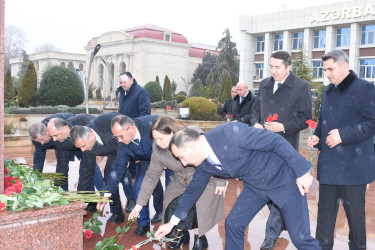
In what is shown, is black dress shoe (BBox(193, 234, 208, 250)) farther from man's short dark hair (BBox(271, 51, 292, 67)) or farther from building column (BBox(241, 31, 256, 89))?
building column (BBox(241, 31, 256, 89))

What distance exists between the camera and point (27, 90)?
53.0 ft

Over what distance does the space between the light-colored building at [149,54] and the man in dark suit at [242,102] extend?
4386 centimetres

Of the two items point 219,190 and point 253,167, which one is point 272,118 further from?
point 253,167

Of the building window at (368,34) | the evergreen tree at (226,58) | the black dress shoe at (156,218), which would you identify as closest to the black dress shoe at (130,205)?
the black dress shoe at (156,218)

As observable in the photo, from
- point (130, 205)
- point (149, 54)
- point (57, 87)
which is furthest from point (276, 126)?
point (149, 54)

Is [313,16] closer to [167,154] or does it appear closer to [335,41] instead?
[335,41]

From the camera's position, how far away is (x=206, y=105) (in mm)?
17156

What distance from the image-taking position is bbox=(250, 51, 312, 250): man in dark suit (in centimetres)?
395

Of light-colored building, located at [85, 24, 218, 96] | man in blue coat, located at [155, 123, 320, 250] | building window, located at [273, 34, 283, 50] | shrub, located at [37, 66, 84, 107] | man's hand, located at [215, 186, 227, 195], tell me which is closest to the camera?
man in blue coat, located at [155, 123, 320, 250]

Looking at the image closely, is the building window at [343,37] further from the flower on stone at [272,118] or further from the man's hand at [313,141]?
the man's hand at [313,141]

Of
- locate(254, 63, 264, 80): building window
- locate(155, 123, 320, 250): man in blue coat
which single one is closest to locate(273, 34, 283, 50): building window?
locate(254, 63, 264, 80): building window

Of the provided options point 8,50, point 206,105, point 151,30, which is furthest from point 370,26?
point 8,50

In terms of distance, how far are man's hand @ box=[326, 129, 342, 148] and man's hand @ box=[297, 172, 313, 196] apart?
64 cm

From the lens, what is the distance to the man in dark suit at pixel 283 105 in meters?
3.95
